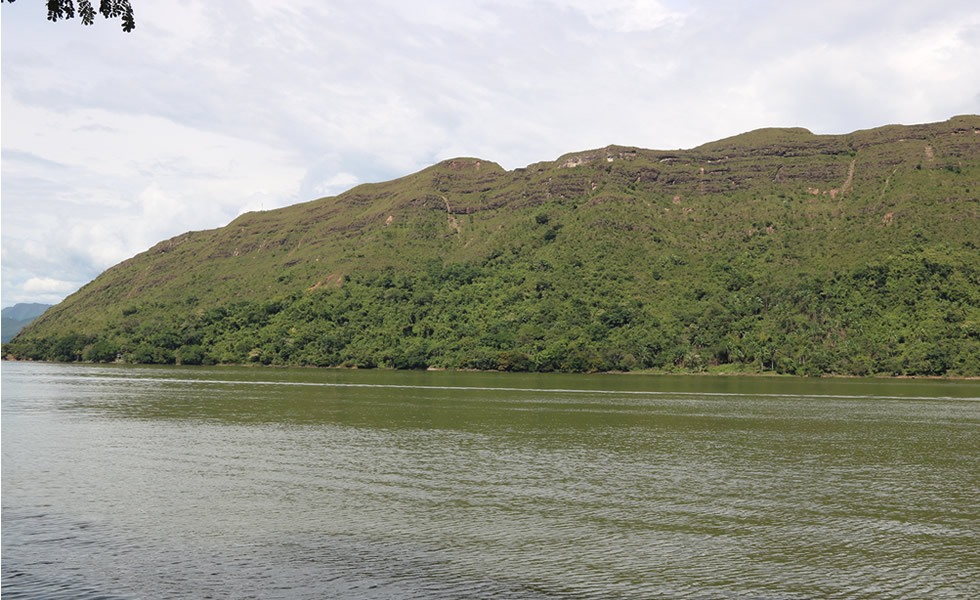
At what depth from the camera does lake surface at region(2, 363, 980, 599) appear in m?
16.9

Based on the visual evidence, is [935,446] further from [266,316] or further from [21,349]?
[21,349]

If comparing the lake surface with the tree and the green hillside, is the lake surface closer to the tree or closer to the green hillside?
the tree

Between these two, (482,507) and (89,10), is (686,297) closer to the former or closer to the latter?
(482,507)

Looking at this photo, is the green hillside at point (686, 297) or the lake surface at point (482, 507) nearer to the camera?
the lake surface at point (482, 507)

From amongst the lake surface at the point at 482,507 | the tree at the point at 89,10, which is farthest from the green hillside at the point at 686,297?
the tree at the point at 89,10

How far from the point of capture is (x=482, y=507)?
23.9 meters

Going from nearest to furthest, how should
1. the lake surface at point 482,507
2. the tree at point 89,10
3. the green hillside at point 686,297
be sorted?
the tree at point 89,10, the lake surface at point 482,507, the green hillside at point 686,297

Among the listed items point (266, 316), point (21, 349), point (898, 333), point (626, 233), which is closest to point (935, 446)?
point (898, 333)

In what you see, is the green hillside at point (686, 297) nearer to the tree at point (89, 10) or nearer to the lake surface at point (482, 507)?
the lake surface at point (482, 507)


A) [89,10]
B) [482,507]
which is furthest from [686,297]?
[89,10]

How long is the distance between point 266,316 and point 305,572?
165 m

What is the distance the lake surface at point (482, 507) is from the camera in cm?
1688

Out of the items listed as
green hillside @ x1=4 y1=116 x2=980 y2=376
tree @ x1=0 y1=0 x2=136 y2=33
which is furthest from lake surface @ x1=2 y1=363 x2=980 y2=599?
green hillside @ x1=4 y1=116 x2=980 y2=376

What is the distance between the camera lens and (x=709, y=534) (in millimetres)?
21125
